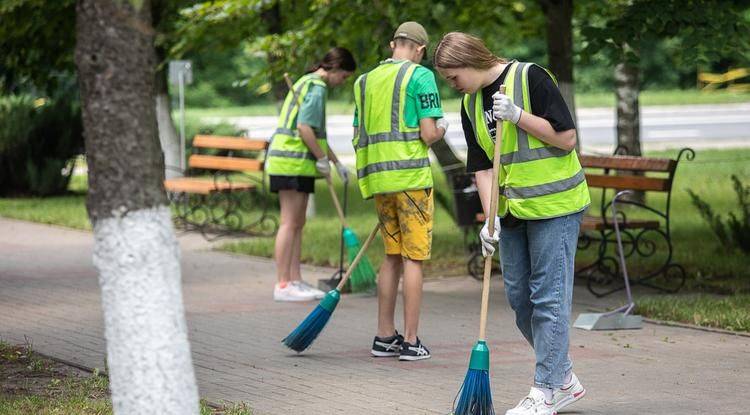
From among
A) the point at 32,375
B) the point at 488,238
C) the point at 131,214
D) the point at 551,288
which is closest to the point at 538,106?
the point at 488,238

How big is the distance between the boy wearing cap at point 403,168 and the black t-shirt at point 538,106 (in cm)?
132

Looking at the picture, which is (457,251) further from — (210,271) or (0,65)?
(0,65)

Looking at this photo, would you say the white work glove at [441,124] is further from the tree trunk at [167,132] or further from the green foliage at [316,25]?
the tree trunk at [167,132]

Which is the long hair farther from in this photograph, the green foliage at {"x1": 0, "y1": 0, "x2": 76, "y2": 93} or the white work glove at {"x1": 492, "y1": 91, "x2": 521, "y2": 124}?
the green foliage at {"x1": 0, "y1": 0, "x2": 76, "y2": 93}

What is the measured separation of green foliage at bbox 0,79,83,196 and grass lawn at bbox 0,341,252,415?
37.5 feet

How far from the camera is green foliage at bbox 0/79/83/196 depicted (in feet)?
61.0

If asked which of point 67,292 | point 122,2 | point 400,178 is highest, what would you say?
point 122,2

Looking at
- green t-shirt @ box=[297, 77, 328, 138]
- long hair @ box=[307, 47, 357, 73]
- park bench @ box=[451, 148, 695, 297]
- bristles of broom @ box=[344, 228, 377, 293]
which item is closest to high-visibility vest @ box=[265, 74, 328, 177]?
green t-shirt @ box=[297, 77, 328, 138]

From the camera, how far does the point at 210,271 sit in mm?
11195

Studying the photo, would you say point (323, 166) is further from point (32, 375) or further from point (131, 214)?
point (131, 214)

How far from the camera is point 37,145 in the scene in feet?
61.5

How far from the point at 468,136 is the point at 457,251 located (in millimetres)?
5931

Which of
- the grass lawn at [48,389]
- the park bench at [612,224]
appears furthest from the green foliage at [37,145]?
the grass lawn at [48,389]

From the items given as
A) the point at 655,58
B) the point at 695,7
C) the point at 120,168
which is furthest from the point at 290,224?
the point at 655,58
